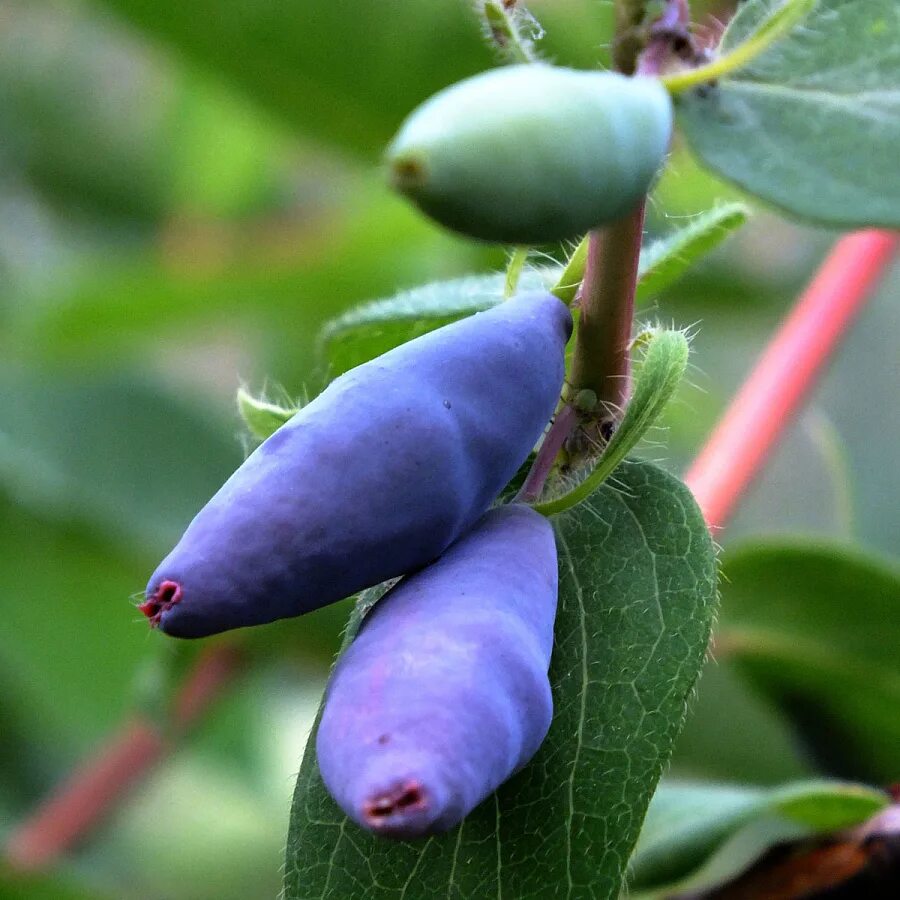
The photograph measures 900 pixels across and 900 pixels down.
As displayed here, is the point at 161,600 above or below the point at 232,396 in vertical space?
above

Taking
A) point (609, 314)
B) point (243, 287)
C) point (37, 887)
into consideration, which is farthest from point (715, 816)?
point (243, 287)

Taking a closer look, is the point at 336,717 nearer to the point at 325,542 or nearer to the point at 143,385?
the point at 325,542

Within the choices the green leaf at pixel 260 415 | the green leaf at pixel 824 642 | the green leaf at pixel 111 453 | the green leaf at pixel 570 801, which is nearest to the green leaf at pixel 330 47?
the green leaf at pixel 111 453

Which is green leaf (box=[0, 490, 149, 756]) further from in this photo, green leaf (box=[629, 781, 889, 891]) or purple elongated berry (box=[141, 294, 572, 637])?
purple elongated berry (box=[141, 294, 572, 637])

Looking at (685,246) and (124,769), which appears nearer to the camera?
(685,246)

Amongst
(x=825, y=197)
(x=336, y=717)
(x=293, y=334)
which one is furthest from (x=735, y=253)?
(x=336, y=717)

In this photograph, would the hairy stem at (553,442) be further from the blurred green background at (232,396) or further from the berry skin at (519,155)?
the blurred green background at (232,396)

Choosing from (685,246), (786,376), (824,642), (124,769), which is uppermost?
(685,246)

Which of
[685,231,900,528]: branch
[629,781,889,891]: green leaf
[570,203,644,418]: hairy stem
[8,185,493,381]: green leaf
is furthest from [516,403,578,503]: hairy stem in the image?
[8,185,493,381]: green leaf

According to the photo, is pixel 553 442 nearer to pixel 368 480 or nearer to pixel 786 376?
pixel 368 480
